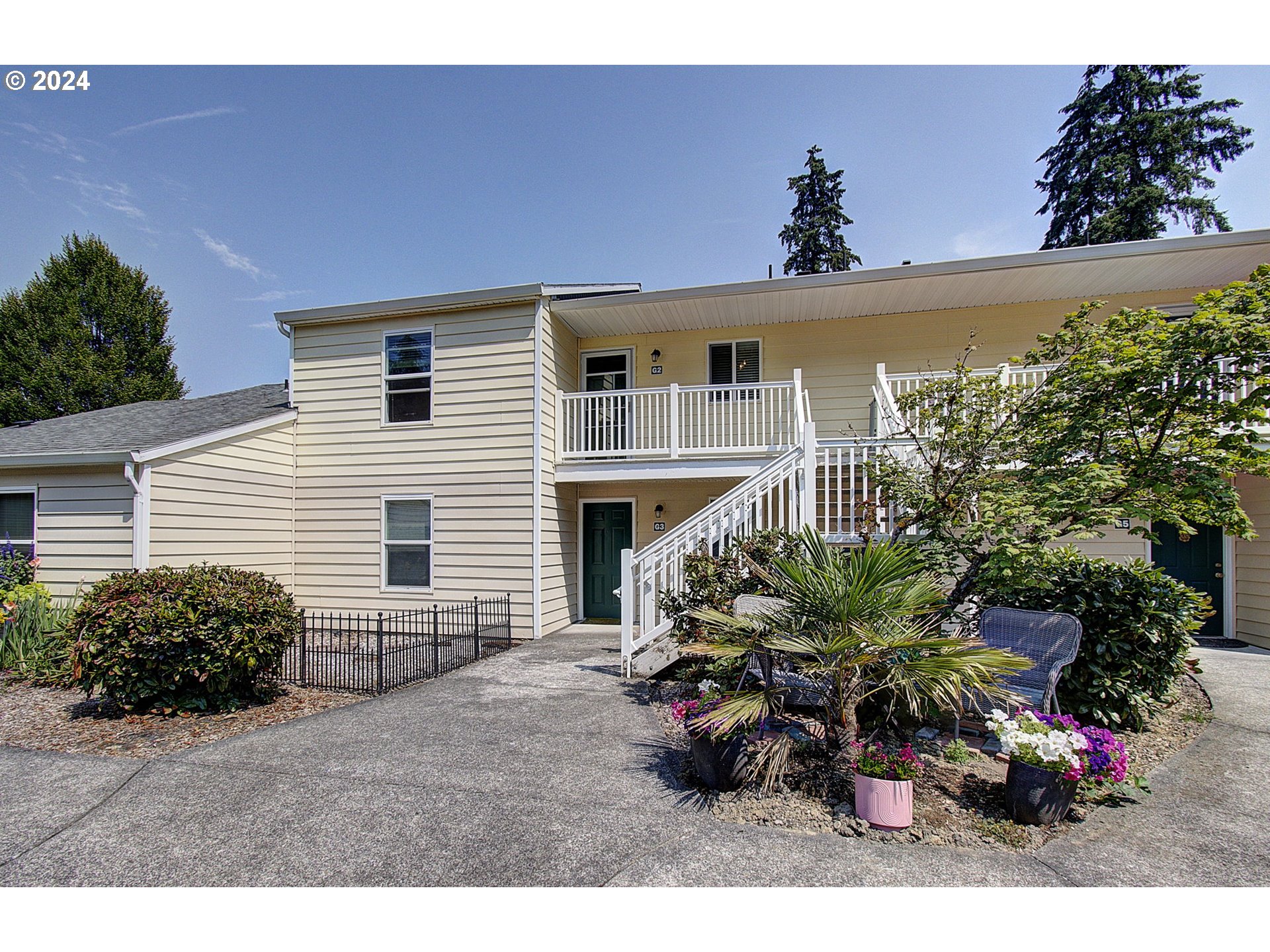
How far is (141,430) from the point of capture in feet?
28.3

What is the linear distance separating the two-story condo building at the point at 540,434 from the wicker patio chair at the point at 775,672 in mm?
2812

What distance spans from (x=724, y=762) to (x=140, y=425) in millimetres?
10317

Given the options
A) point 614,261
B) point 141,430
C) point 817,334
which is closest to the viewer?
point 141,430

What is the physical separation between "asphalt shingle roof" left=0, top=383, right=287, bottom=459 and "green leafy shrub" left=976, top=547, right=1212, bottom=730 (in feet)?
34.0

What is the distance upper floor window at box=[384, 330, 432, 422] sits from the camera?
9648mm

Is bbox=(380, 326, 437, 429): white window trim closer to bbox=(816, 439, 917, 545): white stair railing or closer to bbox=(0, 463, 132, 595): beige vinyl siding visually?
bbox=(0, 463, 132, 595): beige vinyl siding

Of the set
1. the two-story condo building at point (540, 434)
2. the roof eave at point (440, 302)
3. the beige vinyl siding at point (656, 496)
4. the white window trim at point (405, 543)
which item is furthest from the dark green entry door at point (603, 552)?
the roof eave at point (440, 302)

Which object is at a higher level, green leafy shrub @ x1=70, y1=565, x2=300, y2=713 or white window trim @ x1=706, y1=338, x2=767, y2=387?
white window trim @ x1=706, y1=338, x2=767, y2=387

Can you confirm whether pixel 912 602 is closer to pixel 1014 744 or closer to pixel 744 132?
pixel 1014 744

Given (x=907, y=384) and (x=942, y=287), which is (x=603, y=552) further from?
(x=942, y=287)

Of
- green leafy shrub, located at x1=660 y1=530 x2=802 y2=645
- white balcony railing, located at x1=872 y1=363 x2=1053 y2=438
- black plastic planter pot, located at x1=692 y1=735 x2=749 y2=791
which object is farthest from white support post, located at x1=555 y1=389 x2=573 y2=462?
black plastic planter pot, located at x1=692 y1=735 x2=749 y2=791

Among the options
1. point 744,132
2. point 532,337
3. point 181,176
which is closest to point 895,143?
point 744,132

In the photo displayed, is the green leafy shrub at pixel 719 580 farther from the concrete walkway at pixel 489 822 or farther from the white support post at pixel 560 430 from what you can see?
the white support post at pixel 560 430

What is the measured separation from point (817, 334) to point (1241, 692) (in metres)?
6.92
